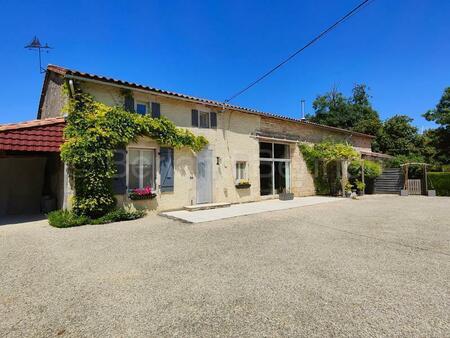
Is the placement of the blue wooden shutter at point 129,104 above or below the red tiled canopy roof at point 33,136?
above

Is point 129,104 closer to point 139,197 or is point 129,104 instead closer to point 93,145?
point 93,145

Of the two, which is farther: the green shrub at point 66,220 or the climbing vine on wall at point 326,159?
the climbing vine on wall at point 326,159

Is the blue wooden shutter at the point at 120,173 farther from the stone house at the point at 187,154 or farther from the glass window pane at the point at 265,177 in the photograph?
the glass window pane at the point at 265,177

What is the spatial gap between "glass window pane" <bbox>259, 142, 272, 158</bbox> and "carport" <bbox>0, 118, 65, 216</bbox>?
28.5 feet

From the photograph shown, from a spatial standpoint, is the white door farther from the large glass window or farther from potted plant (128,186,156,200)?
the large glass window

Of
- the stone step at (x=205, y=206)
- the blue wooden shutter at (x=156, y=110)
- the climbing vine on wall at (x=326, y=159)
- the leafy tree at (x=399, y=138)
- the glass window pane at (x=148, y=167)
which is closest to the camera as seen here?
the glass window pane at (x=148, y=167)

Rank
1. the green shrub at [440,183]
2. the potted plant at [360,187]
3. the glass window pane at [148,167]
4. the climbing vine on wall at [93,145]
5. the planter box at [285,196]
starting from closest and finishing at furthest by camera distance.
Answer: the climbing vine on wall at [93,145]
the glass window pane at [148,167]
the planter box at [285,196]
the green shrub at [440,183]
the potted plant at [360,187]

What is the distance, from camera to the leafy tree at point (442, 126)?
23266 mm

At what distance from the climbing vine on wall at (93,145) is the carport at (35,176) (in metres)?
0.53

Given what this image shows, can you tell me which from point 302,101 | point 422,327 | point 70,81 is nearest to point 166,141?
point 70,81

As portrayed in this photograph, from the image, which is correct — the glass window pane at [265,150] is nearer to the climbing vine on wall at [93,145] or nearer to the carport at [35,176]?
the climbing vine on wall at [93,145]

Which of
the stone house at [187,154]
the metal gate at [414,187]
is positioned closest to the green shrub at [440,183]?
the metal gate at [414,187]

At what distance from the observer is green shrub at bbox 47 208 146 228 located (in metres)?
7.19

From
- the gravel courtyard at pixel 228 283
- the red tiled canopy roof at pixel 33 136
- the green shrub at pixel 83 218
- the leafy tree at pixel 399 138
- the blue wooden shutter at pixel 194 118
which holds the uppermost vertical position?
the leafy tree at pixel 399 138
